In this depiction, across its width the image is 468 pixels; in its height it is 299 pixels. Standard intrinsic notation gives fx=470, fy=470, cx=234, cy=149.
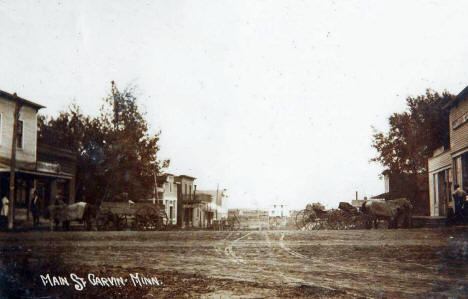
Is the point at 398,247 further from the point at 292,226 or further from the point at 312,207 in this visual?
the point at 292,226

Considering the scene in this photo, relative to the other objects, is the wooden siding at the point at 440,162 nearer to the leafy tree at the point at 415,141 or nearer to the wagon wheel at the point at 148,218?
the leafy tree at the point at 415,141

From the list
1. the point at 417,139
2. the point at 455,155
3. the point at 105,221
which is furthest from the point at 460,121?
the point at 105,221

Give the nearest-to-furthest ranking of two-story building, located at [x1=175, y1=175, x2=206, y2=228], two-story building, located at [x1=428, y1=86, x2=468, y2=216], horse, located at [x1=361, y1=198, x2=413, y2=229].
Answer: two-story building, located at [x1=428, y1=86, x2=468, y2=216] < horse, located at [x1=361, y1=198, x2=413, y2=229] < two-story building, located at [x1=175, y1=175, x2=206, y2=228]

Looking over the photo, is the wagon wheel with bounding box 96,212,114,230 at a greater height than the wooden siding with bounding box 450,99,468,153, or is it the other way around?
the wooden siding with bounding box 450,99,468,153

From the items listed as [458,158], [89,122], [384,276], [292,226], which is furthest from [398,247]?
[292,226]

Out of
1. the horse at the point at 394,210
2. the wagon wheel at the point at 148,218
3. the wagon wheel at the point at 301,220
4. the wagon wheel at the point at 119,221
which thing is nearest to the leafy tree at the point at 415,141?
the horse at the point at 394,210

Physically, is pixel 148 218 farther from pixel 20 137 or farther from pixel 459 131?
pixel 459 131

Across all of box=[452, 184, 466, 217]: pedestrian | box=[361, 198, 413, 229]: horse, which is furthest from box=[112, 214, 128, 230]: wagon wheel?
box=[452, 184, 466, 217]: pedestrian

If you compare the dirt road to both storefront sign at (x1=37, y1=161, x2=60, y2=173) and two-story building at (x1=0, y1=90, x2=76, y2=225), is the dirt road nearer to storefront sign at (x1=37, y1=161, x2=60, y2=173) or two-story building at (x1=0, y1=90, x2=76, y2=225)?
two-story building at (x1=0, y1=90, x2=76, y2=225)
